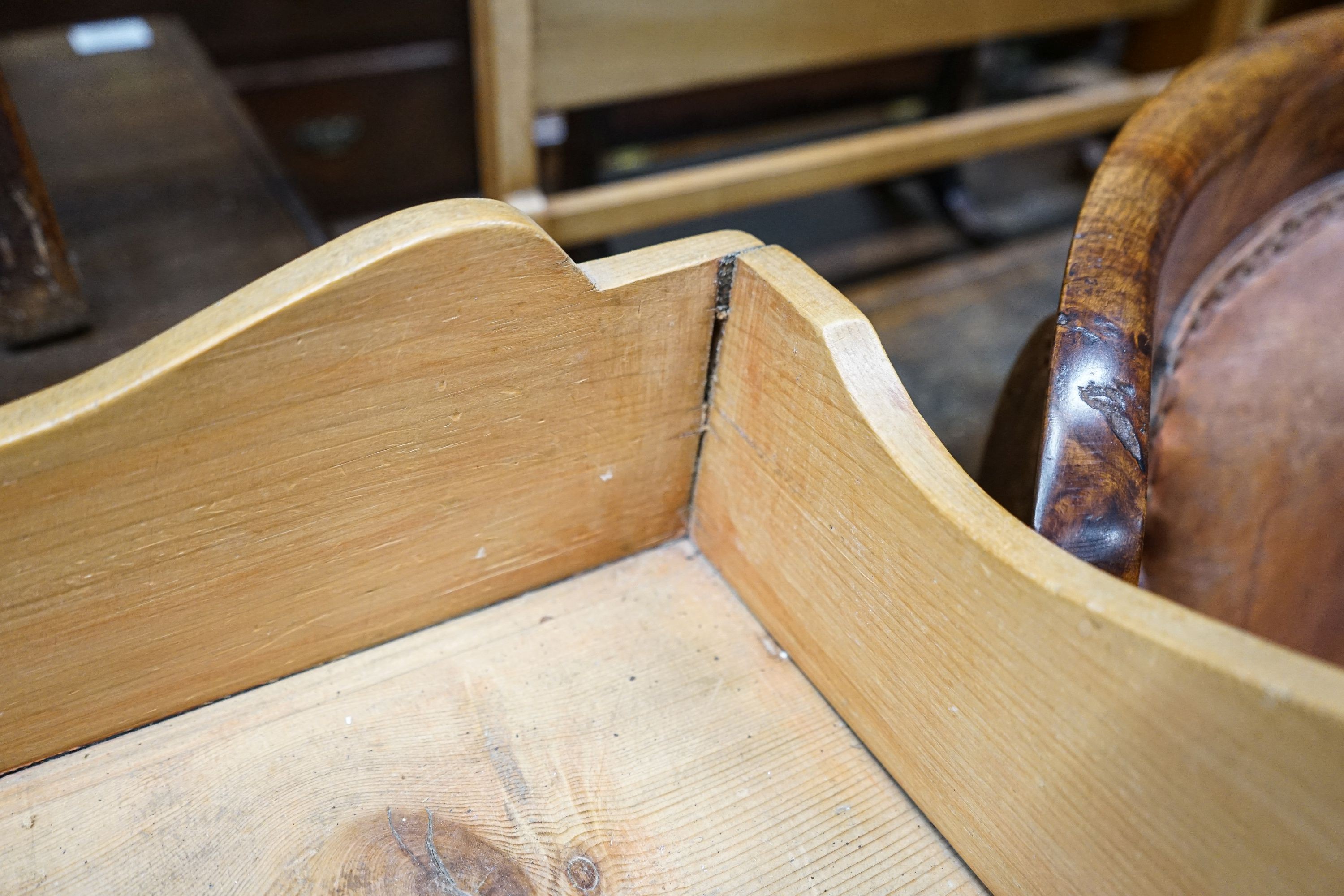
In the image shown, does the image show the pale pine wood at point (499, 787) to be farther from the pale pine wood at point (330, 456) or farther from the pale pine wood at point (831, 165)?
the pale pine wood at point (831, 165)

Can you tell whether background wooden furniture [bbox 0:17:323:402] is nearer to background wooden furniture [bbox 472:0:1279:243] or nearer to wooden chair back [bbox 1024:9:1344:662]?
background wooden furniture [bbox 472:0:1279:243]

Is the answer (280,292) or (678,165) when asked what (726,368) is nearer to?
(280,292)

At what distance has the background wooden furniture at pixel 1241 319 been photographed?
0.53m

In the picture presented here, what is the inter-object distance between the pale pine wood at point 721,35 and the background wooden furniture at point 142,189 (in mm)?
368

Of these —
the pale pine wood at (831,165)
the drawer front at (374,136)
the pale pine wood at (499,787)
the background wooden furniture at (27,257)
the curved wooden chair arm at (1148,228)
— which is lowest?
the drawer front at (374,136)

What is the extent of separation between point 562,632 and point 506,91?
2.44ft

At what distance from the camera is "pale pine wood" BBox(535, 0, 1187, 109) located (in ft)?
3.61

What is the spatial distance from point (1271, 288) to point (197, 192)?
984 millimetres

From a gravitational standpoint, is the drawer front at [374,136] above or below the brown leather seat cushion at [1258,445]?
below

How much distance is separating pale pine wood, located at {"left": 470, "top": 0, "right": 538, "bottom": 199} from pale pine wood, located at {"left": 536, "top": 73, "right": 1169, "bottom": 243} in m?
0.06

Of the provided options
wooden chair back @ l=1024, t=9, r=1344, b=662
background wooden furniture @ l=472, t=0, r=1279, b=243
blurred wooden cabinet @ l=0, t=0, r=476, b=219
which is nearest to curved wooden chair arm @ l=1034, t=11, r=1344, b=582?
wooden chair back @ l=1024, t=9, r=1344, b=662

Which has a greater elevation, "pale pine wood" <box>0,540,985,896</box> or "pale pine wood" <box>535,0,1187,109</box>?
"pale pine wood" <box>535,0,1187,109</box>

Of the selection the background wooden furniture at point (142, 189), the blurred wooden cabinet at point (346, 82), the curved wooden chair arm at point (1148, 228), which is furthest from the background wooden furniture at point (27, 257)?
the blurred wooden cabinet at point (346, 82)

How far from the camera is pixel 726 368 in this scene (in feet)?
1.82
